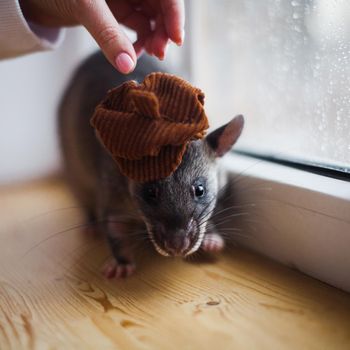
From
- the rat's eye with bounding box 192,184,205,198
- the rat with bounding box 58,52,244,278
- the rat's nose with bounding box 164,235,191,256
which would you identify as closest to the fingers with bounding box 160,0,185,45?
the rat with bounding box 58,52,244,278

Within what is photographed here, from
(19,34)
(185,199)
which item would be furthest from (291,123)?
(19,34)

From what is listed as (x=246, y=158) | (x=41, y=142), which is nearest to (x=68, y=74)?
(x=41, y=142)

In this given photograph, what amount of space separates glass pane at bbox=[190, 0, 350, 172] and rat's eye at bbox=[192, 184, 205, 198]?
305mm

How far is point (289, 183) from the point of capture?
1.18 meters

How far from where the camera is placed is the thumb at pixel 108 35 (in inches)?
37.8

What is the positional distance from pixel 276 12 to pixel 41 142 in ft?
4.23

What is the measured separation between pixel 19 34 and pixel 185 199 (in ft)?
2.15

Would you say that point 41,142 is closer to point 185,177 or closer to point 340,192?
point 185,177

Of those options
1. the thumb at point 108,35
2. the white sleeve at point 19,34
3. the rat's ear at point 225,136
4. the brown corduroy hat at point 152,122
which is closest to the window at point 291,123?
the rat's ear at point 225,136

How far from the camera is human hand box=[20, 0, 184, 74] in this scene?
3.19 feet

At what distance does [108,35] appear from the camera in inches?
38.3

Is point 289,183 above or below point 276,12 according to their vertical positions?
below

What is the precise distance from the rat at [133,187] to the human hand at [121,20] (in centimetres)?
15

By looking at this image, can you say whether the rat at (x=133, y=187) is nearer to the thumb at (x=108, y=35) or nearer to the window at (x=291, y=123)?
the window at (x=291, y=123)
